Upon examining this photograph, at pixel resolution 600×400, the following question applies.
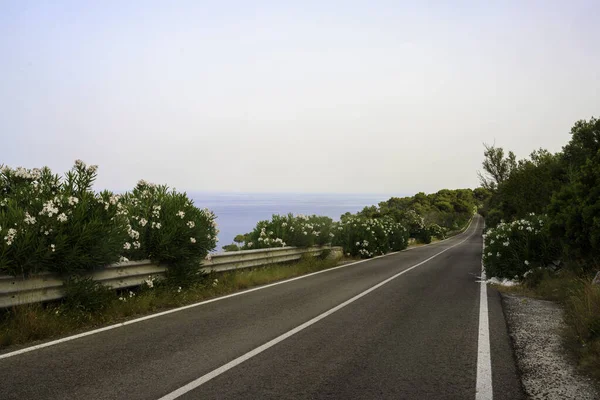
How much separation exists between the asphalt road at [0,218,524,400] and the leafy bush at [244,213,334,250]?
7.88m

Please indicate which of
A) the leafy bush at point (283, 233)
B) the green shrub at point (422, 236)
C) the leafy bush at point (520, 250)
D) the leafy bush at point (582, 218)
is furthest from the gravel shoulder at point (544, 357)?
the green shrub at point (422, 236)

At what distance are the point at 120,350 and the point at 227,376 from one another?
1878 millimetres

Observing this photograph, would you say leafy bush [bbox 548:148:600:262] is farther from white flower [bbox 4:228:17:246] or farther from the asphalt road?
white flower [bbox 4:228:17:246]

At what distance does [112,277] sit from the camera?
28.8 ft

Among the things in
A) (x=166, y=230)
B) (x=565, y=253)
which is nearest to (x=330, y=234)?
(x=565, y=253)

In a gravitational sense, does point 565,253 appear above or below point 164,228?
below

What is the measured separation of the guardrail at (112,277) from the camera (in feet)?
22.6

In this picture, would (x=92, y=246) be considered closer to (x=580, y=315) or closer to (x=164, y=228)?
(x=164, y=228)

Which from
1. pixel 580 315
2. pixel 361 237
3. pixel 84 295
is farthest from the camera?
pixel 361 237

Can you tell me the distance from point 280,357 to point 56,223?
446 centimetres

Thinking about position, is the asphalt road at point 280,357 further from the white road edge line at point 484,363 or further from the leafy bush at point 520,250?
the leafy bush at point 520,250

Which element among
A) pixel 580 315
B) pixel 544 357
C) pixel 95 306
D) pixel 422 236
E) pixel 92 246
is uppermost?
pixel 92 246

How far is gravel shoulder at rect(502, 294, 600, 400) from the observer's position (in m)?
4.89

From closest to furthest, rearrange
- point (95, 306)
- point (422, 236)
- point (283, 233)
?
1. point (95, 306)
2. point (283, 233)
3. point (422, 236)
